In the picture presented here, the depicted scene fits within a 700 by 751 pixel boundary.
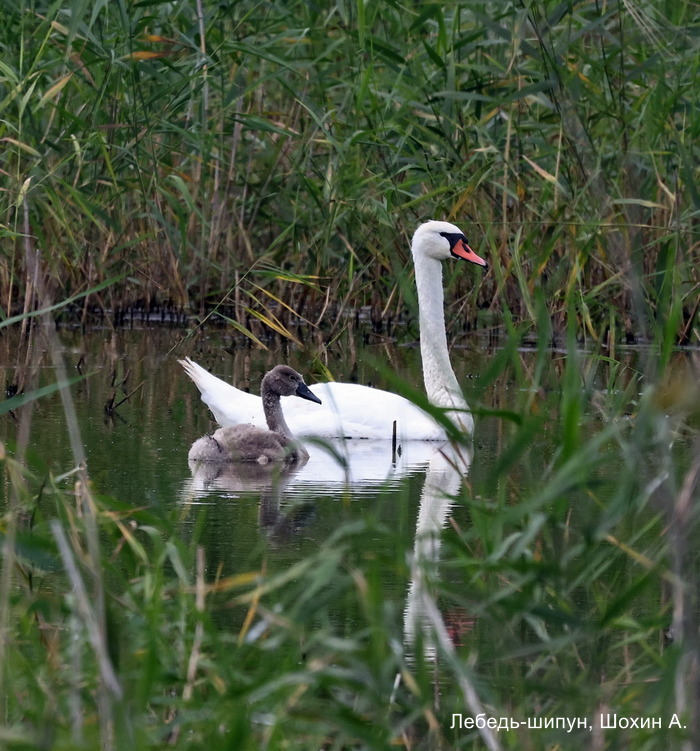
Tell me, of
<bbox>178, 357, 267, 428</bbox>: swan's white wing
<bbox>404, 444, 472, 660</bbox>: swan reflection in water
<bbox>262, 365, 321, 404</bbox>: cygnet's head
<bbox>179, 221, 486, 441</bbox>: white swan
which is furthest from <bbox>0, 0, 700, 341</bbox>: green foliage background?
<bbox>404, 444, 472, 660</bbox>: swan reflection in water

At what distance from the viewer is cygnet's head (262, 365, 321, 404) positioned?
24.1 ft

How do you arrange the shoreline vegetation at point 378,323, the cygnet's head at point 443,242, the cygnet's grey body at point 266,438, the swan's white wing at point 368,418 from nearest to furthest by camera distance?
the shoreline vegetation at point 378,323 < the cygnet's grey body at point 266,438 < the swan's white wing at point 368,418 < the cygnet's head at point 443,242

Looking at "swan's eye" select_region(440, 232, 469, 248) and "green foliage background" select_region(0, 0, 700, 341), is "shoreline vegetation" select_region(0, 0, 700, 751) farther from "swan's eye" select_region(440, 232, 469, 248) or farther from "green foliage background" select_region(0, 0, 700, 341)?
"swan's eye" select_region(440, 232, 469, 248)

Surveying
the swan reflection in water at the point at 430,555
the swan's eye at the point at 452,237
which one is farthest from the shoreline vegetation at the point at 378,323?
the swan's eye at the point at 452,237

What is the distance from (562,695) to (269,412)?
454cm

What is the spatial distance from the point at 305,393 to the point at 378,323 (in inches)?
127

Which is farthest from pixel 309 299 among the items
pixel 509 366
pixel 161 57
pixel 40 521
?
pixel 40 521

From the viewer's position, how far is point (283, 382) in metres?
7.38

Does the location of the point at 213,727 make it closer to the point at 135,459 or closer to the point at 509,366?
the point at 135,459

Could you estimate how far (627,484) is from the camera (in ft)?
10.2

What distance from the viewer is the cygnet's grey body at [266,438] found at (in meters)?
6.65

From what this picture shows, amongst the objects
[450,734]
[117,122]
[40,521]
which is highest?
[117,122]

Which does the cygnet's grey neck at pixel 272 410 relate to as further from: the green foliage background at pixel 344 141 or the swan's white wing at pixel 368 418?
the green foliage background at pixel 344 141

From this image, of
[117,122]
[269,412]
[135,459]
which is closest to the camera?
[135,459]
